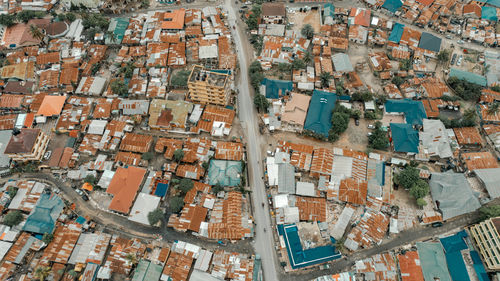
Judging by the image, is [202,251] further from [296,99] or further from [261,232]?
[296,99]

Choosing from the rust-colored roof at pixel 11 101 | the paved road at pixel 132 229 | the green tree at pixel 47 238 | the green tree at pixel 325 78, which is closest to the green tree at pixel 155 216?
the paved road at pixel 132 229

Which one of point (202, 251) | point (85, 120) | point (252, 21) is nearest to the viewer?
point (202, 251)

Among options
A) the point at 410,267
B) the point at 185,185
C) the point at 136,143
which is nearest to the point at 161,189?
the point at 185,185

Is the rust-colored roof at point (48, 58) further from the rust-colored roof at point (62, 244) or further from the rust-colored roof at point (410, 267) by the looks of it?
the rust-colored roof at point (410, 267)

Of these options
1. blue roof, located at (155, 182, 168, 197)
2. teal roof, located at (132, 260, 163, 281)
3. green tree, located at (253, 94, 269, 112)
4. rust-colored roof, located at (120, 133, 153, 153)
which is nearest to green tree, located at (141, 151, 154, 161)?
rust-colored roof, located at (120, 133, 153, 153)

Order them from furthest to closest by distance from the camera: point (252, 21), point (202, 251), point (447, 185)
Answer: point (252, 21) < point (447, 185) < point (202, 251)

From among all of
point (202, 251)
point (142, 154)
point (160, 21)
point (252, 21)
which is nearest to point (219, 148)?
point (142, 154)
